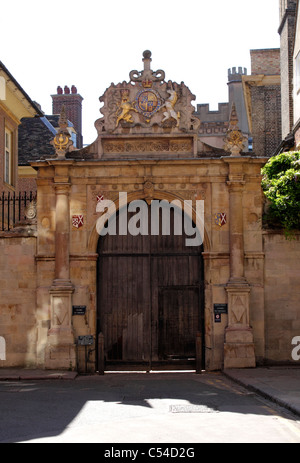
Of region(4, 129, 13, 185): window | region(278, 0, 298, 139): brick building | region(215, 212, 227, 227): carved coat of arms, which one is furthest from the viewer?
region(278, 0, 298, 139): brick building

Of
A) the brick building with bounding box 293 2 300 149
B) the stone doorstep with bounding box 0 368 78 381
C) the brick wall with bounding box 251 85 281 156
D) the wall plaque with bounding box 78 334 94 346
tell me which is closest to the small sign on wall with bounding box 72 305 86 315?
the wall plaque with bounding box 78 334 94 346

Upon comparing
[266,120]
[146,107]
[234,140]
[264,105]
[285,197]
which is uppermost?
[264,105]

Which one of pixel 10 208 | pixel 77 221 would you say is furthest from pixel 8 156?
pixel 77 221

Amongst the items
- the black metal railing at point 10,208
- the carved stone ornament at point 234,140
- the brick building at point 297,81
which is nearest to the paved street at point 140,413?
the black metal railing at point 10,208

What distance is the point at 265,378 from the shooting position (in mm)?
13602

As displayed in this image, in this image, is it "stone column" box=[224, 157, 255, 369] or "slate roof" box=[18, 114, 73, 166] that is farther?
"slate roof" box=[18, 114, 73, 166]

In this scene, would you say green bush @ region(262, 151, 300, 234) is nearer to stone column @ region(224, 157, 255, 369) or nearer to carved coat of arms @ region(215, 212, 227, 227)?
stone column @ region(224, 157, 255, 369)

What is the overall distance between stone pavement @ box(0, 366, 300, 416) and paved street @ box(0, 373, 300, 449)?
173 millimetres

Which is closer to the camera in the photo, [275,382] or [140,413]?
[140,413]

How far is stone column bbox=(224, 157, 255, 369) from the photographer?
51.8ft

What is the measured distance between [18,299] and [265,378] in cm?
648

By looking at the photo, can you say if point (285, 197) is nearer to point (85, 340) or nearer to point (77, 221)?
point (77, 221)

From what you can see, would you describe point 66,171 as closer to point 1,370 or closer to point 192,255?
point 192,255
